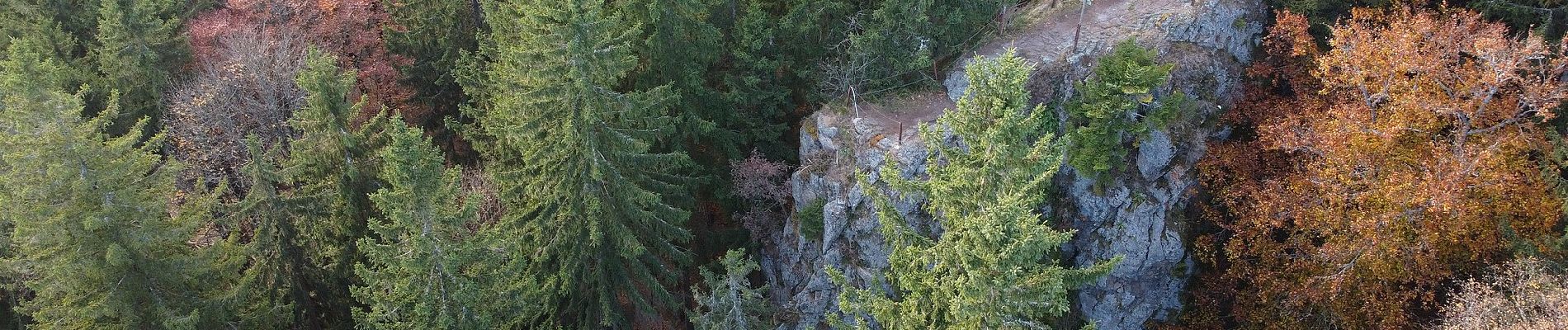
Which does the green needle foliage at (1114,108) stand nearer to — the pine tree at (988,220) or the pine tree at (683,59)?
the pine tree at (988,220)

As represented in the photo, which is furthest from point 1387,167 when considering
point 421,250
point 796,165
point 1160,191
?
point 421,250

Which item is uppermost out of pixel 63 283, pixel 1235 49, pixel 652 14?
pixel 652 14

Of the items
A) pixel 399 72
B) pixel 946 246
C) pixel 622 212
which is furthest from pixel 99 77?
pixel 946 246

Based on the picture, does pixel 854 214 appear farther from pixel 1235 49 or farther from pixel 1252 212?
pixel 1235 49

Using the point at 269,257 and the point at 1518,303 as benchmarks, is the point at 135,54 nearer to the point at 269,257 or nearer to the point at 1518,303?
the point at 269,257

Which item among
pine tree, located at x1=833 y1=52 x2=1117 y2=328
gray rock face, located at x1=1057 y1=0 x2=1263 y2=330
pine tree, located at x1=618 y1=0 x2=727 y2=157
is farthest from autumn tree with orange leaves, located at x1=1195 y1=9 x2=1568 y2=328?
pine tree, located at x1=618 y1=0 x2=727 y2=157

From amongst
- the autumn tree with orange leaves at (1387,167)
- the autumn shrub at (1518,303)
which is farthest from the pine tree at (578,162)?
the autumn shrub at (1518,303)
